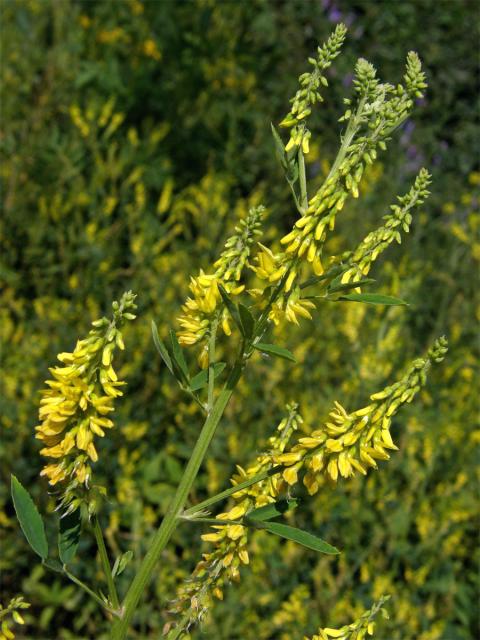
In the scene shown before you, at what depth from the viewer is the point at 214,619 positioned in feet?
9.65

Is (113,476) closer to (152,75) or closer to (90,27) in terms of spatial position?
(152,75)

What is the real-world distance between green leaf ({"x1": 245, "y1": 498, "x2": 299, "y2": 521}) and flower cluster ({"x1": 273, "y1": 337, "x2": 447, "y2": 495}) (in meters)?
0.03

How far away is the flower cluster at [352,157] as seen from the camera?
104 cm

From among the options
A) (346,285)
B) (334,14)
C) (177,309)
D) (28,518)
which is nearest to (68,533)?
(28,518)

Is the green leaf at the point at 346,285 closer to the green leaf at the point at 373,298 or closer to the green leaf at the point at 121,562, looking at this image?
the green leaf at the point at 373,298

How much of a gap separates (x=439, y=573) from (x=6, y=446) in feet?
5.82

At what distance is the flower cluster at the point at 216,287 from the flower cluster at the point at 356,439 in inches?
7.6

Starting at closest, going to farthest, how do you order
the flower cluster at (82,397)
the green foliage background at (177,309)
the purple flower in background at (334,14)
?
the flower cluster at (82,397), the green foliage background at (177,309), the purple flower in background at (334,14)

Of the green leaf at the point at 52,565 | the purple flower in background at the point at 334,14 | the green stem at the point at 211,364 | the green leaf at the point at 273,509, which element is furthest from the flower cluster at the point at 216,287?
the purple flower in background at the point at 334,14

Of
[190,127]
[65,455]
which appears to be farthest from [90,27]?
[65,455]

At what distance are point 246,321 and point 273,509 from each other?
0.24 metres

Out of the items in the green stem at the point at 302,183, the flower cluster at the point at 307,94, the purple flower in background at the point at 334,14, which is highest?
the purple flower in background at the point at 334,14

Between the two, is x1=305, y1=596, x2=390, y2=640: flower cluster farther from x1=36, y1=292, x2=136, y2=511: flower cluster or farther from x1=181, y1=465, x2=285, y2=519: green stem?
x1=36, y1=292, x2=136, y2=511: flower cluster

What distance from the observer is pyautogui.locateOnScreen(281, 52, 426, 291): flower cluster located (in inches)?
41.1
